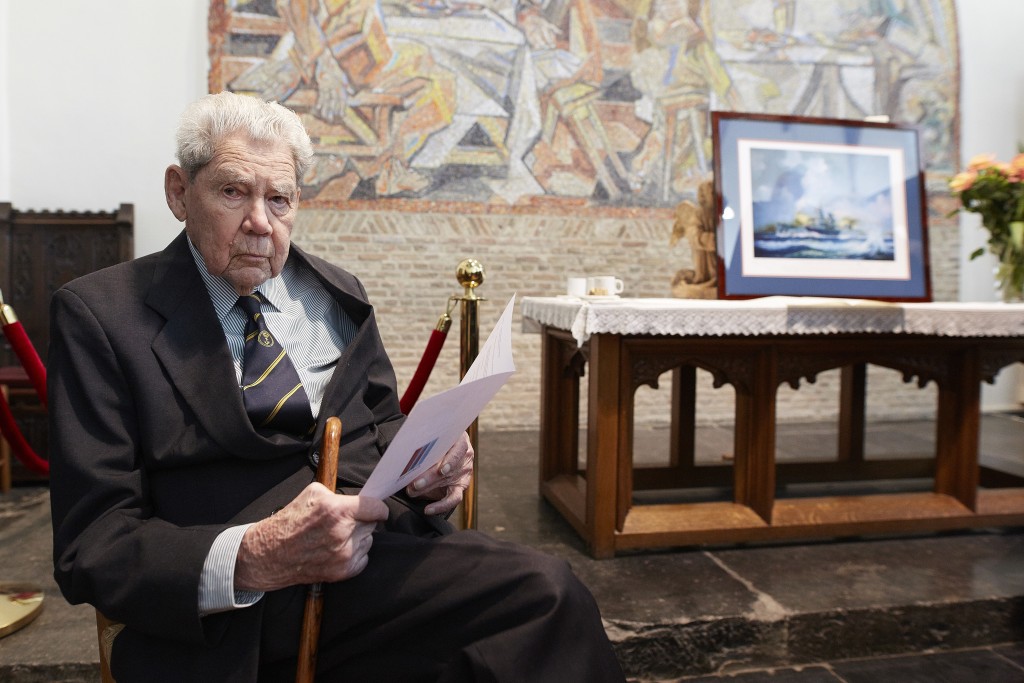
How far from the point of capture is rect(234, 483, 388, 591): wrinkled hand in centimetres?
120

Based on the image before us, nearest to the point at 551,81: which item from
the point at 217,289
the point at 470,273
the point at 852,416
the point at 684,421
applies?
the point at 684,421

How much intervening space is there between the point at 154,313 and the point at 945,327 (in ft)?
10.5

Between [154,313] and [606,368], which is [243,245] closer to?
[154,313]

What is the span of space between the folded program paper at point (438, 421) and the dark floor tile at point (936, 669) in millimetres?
1910

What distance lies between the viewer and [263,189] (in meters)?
1.55

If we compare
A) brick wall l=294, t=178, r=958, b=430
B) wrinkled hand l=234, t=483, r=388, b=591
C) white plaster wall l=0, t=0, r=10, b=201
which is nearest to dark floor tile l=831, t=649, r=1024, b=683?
wrinkled hand l=234, t=483, r=388, b=591

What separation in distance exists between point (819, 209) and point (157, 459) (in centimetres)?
327

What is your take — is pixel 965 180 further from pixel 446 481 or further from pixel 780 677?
pixel 446 481

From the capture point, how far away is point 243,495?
1.46 m

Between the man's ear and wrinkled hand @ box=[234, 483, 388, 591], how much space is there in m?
0.77

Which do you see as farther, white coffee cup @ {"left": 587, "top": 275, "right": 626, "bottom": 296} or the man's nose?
white coffee cup @ {"left": 587, "top": 275, "right": 626, "bottom": 296}

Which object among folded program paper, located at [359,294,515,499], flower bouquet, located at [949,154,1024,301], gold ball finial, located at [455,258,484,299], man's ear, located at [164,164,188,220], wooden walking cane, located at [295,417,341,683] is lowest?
wooden walking cane, located at [295,417,341,683]

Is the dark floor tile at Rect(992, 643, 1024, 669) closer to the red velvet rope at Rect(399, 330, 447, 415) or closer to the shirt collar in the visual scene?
the red velvet rope at Rect(399, 330, 447, 415)

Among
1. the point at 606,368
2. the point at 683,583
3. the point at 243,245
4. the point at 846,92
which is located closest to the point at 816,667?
the point at 683,583
